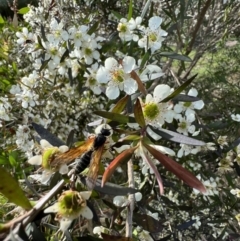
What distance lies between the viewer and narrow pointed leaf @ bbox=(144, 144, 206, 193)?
0.71m

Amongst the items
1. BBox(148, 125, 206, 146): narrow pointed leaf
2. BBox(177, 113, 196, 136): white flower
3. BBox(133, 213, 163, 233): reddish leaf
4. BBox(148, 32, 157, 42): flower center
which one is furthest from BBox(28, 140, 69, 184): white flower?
BBox(148, 32, 157, 42): flower center

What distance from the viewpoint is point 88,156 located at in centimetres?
71

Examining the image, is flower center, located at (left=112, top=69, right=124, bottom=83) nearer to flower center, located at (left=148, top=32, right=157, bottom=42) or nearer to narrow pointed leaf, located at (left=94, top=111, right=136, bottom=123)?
narrow pointed leaf, located at (left=94, top=111, right=136, bottom=123)

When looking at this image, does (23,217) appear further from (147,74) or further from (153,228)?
(147,74)

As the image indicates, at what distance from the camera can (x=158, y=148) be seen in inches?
31.4

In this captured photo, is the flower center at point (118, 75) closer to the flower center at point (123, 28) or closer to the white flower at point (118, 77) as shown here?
the white flower at point (118, 77)

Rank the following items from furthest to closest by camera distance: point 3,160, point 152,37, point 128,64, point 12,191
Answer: point 3,160 → point 152,37 → point 128,64 → point 12,191

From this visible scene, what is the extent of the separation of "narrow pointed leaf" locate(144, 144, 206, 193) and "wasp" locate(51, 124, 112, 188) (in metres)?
0.09

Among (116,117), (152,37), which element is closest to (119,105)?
(116,117)

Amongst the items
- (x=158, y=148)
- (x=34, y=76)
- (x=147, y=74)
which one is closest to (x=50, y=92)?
(x=34, y=76)

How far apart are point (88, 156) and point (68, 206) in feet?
0.29

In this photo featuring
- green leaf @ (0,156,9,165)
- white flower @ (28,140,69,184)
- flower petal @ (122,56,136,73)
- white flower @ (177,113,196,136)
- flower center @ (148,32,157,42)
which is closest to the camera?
white flower @ (28,140,69,184)

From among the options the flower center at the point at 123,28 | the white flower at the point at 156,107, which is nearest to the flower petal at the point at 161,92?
the white flower at the point at 156,107

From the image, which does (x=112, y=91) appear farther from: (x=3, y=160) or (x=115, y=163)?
(x=3, y=160)
